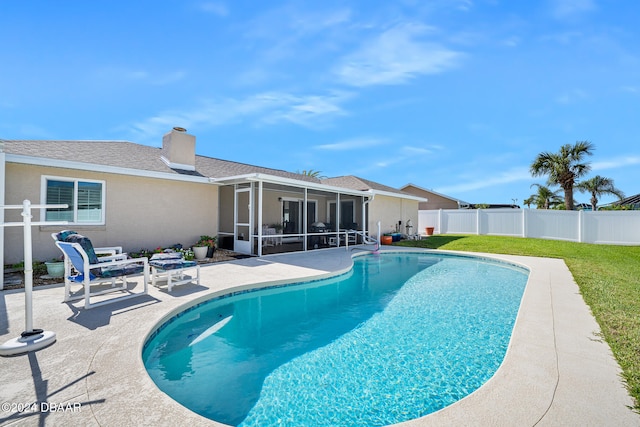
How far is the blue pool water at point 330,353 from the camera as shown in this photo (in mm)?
3021

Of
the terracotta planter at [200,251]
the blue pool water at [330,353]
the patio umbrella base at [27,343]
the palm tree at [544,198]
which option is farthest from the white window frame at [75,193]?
the palm tree at [544,198]

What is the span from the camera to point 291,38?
33.0 ft

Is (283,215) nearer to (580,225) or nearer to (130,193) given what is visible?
(130,193)

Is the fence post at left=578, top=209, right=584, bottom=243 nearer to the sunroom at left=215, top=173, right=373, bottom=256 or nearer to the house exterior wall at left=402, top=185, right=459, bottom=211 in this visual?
the house exterior wall at left=402, top=185, right=459, bottom=211

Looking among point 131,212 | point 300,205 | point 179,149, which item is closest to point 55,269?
point 131,212

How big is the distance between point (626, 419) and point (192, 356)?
182 inches

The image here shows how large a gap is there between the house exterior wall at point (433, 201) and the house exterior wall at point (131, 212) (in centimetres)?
2169

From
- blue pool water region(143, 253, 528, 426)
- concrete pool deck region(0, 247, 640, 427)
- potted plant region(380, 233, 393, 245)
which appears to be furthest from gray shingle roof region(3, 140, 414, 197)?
potted plant region(380, 233, 393, 245)

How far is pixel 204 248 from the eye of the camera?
10062mm

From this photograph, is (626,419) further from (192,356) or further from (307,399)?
(192,356)

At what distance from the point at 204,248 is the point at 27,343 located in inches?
267

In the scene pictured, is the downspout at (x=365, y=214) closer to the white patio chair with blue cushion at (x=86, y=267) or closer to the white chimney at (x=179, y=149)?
the white chimney at (x=179, y=149)

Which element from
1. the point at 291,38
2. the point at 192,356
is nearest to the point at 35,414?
the point at 192,356

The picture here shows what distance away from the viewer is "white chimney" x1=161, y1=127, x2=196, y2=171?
36.8 ft
